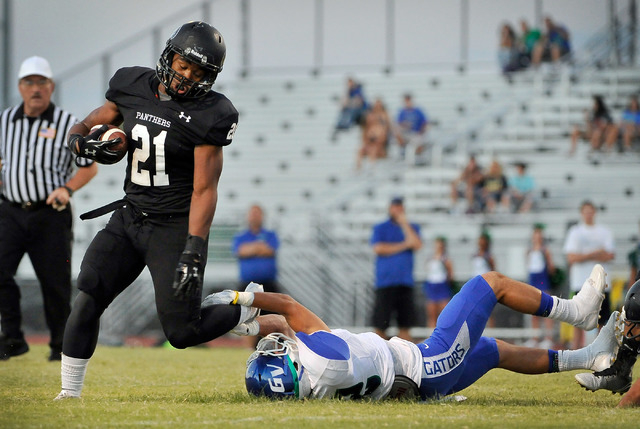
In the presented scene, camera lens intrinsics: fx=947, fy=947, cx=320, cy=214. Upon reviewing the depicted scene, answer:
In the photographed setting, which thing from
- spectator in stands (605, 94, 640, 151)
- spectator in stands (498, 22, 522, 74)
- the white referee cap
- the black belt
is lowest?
the black belt

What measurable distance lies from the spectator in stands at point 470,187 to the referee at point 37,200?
725 centimetres

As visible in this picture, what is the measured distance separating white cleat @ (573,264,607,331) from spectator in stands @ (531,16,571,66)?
40.6ft

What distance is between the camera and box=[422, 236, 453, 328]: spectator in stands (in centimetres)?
1091

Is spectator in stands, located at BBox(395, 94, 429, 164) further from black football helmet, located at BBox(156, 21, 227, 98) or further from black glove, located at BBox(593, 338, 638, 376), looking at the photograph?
black football helmet, located at BBox(156, 21, 227, 98)

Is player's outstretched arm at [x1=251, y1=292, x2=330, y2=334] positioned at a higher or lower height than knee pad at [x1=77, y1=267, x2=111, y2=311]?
lower

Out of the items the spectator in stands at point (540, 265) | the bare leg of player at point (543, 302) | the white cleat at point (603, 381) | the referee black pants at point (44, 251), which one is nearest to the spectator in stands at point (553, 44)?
the spectator in stands at point (540, 265)

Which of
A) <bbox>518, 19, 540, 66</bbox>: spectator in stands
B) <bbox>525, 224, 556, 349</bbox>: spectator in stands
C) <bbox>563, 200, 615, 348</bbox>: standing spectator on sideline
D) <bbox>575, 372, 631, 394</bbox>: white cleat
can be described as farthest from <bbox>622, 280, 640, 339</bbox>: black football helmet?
<bbox>518, 19, 540, 66</bbox>: spectator in stands

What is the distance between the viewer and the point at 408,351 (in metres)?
4.43

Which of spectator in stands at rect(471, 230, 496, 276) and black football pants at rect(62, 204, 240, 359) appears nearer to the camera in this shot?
black football pants at rect(62, 204, 240, 359)

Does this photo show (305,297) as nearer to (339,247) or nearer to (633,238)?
(339,247)

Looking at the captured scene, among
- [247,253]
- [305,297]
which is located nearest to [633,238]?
[305,297]

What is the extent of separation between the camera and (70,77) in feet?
50.4

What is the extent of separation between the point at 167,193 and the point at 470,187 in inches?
360

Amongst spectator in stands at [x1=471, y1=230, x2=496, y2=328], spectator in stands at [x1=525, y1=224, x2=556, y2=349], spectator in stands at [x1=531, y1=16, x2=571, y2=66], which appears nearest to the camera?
spectator in stands at [x1=525, y1=224, x2=556, y2=349]
